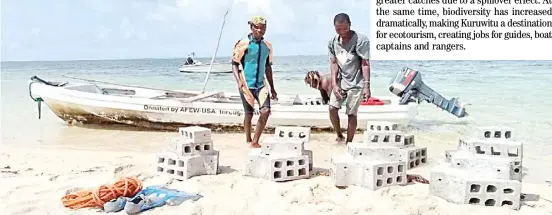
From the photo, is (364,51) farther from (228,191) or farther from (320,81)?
(228,191)

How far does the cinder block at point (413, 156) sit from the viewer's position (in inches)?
172

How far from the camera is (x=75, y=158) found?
5.32 metres

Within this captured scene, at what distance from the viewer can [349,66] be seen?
17.3 ft

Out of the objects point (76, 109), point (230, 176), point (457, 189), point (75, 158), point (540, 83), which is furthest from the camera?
point (540, 83)

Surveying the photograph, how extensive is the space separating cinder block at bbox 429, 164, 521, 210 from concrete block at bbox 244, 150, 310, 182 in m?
1.08

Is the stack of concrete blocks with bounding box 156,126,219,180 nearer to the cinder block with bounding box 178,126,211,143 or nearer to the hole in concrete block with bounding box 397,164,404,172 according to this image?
the cinder block with bounding box 178,126,211,143

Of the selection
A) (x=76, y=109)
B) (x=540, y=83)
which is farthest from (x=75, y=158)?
(x=540, y=83)

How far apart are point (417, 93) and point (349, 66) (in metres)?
2.43

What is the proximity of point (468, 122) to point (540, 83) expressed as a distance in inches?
338

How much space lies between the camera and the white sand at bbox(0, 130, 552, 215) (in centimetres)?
331

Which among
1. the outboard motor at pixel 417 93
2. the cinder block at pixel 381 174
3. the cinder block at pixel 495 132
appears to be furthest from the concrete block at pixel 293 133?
the outboard motor at pixel 417 93

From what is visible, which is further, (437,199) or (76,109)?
(76,109)

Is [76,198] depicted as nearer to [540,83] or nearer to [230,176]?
[230,176]

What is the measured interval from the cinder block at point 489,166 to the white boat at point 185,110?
142 inches
